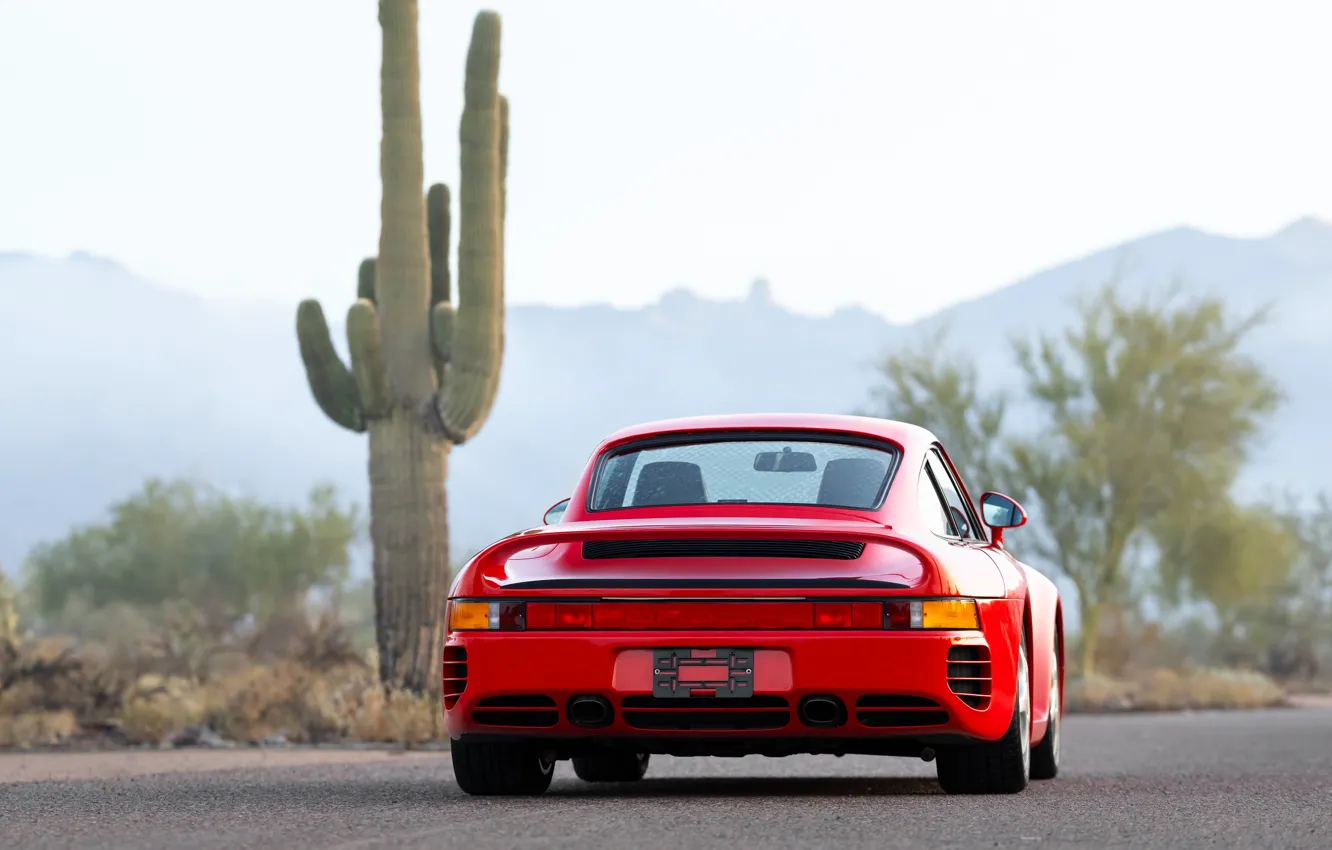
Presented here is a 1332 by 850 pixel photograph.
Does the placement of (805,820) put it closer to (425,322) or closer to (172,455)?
(425,322)

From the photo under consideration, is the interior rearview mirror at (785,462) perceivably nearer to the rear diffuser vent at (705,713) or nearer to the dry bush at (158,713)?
the rear diffuser vent at (705,713)

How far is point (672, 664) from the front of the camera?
8.29 metres

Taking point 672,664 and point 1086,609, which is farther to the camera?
point 1086,609

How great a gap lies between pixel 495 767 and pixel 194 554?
44.3m

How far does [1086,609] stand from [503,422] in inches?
5653

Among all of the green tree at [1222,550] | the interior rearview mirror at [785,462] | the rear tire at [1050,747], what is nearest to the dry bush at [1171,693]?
the green tree at [1222,550]

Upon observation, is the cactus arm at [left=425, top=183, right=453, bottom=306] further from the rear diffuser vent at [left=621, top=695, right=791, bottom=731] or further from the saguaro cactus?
the rear diffuser vent at [left=621, top=695, right=791, bottom=731]

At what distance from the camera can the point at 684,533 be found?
8469 millimetres

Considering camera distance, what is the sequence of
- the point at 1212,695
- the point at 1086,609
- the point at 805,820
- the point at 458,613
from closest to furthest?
the point at 805,820, the point at 458,613, the point at 1212,695, the point at 1086,609

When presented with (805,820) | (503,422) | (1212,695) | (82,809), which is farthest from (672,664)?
(503,422)

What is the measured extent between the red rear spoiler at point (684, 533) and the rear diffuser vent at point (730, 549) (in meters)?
0.02

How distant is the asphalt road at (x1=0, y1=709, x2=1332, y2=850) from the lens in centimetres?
729

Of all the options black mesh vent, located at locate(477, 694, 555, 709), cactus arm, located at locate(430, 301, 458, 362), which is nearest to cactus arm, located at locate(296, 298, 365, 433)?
cactus arm, located at locate(430, 301, 458, 362)

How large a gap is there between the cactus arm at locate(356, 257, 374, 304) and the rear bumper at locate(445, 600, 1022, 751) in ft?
45.3
